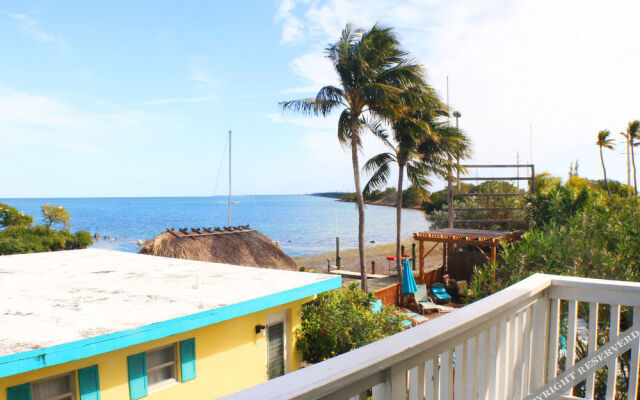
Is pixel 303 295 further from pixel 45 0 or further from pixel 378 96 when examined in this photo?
pixel 45 0

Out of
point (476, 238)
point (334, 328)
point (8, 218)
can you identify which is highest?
point (8, 218)

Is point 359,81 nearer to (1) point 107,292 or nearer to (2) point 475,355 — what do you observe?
(1) point 107,292

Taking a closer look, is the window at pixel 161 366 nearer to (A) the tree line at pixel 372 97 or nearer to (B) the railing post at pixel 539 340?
(B) the railing post at pixel 539 340

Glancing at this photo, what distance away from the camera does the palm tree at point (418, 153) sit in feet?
64.0

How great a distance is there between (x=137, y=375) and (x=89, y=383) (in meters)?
0.60

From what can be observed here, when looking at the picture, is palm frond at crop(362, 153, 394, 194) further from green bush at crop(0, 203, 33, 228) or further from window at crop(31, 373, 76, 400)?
green bush at crop(0, 203, 33, 228)

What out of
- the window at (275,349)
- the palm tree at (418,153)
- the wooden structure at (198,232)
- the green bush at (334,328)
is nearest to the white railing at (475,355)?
the green bush at (334,328)

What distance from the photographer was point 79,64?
1726 inches

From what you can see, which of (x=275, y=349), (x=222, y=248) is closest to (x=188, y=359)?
(x=275, y=349)

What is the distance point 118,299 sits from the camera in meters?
6.25

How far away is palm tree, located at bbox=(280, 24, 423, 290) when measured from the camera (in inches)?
675

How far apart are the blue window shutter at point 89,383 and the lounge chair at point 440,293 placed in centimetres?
1350

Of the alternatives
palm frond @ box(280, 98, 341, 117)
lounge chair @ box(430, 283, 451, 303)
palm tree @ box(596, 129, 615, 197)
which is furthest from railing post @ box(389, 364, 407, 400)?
palm tree @ box(596, 129, 615, 197)

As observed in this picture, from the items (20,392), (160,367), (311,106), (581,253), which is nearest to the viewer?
(20,392)
